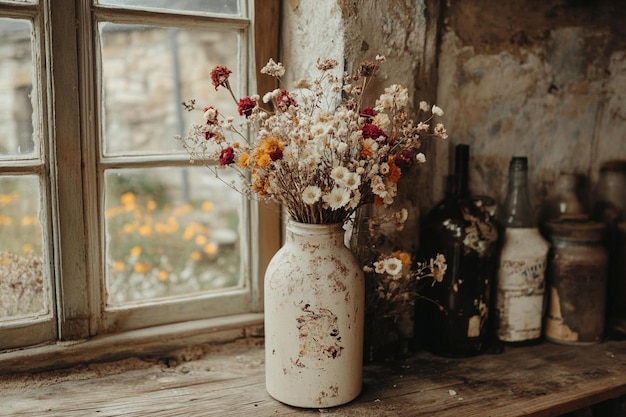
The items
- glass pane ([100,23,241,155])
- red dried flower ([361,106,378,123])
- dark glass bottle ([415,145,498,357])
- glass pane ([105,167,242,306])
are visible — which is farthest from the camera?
glass pane ([100,23,241,155])

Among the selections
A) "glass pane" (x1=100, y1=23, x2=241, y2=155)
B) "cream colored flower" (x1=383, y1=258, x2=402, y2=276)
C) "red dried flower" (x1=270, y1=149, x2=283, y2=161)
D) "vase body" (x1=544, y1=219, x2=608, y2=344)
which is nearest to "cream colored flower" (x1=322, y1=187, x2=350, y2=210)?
"red dried flower" (x1=270, y1=149, x2=283, y2=161)

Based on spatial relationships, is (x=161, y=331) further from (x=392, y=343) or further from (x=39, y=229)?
(x=392, y=343)

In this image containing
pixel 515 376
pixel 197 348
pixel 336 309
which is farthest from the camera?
pixel 197 348

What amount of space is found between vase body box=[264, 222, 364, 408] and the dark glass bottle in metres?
0.35

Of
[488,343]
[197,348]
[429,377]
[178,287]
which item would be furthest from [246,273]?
[178,287]

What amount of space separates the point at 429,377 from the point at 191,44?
266 cm

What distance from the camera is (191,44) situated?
3621 mm

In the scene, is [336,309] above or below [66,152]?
below

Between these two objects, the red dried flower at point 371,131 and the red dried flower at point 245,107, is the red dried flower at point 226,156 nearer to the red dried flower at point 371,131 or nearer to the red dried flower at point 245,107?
the red dried flower at point 245,107

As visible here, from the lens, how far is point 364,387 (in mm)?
1562

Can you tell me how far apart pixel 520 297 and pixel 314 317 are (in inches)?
28.9

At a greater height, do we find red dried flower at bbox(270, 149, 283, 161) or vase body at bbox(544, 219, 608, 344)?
red dried flower at bbox(270, 149, 283, 161)

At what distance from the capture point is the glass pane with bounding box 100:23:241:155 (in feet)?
11.5

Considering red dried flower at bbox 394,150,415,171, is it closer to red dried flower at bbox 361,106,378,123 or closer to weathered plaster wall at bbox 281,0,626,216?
red dried flower at bbox 361,106,378,123
